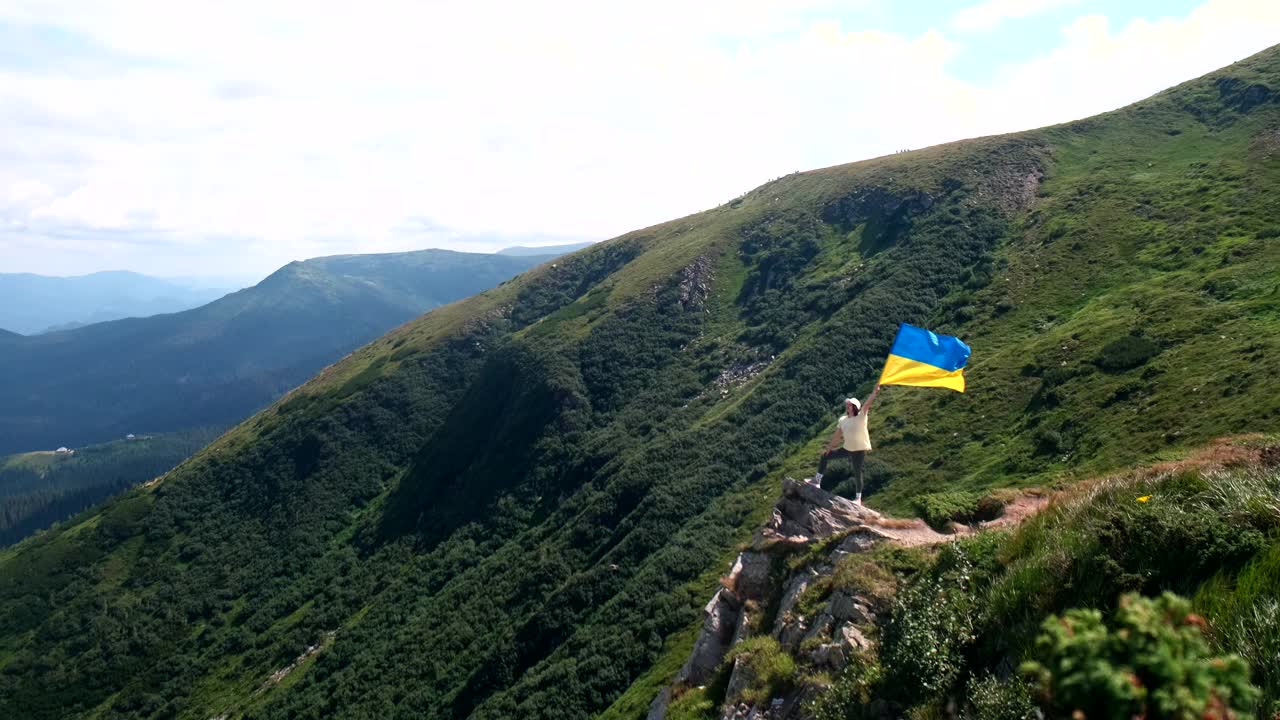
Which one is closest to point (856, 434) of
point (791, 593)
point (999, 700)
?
point (791, 593)

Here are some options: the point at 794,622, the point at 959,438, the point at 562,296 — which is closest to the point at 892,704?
the point at 794,622

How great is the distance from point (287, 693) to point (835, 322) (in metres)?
97.1

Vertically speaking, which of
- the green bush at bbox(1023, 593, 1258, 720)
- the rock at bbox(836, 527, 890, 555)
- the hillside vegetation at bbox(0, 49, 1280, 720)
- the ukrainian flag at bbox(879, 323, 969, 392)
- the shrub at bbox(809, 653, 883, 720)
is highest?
the green bush at bbox(1023, 593, 1258, 720)

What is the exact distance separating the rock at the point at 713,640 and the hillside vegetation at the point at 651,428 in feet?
97.8

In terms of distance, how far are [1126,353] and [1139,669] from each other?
193 feet

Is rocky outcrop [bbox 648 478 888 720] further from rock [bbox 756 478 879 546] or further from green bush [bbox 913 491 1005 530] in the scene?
green bush [bbox 913 491 1005 530]

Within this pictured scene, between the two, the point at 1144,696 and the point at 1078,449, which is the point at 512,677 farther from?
the point at 1144,696

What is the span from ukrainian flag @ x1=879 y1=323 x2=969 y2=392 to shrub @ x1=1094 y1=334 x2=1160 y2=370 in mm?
39459

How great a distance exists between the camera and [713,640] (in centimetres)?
2069

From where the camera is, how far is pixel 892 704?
445 inches

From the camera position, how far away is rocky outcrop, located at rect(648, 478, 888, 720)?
46.9 feet

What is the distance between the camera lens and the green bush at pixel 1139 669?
4.29 m

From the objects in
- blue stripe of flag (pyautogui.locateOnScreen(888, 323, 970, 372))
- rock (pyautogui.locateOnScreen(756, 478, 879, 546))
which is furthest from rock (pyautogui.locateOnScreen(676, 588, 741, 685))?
blue stripe of flag (pyautogui.locateOnScreen(888, 323, 970, 372))

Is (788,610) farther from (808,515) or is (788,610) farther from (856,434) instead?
(808,515)
